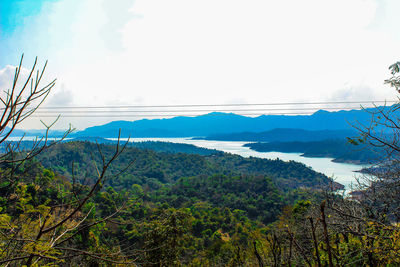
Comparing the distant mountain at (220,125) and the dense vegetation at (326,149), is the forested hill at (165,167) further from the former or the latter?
the distant mountain at (220,125)

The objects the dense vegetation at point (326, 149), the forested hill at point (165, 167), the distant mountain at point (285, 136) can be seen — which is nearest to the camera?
the forested hill at point (165, 167)

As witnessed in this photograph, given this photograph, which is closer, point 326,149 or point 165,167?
point 165,167

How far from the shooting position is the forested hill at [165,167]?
43188mm

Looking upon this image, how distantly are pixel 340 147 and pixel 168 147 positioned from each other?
5505 centimetres

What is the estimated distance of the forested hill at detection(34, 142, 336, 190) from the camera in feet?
142

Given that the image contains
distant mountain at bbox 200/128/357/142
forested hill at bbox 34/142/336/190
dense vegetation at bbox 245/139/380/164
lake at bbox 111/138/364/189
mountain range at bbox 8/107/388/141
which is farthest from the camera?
mountain range at bbox 8/107/388/141

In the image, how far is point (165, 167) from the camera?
175 feet

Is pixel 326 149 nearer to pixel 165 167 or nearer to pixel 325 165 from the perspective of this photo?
pixel 325 165

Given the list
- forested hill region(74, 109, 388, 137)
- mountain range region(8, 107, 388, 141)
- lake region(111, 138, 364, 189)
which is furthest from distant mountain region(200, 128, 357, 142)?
lake region(111, 138, 364, 189)

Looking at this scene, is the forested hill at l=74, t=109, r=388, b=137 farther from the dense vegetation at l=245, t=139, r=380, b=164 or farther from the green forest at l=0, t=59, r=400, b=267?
the green forest at l=0, t=59, r=400, b=267

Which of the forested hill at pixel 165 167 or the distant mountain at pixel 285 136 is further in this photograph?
the distant mountain at pixel 285 136

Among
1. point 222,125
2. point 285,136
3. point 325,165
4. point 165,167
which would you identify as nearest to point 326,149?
point 325,165

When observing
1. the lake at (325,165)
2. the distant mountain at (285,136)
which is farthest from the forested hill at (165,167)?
the distant mountain at (285,136)

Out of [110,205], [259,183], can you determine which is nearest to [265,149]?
[259,183]
